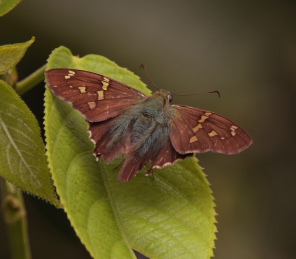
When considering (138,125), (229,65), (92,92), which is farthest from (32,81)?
(229,65)

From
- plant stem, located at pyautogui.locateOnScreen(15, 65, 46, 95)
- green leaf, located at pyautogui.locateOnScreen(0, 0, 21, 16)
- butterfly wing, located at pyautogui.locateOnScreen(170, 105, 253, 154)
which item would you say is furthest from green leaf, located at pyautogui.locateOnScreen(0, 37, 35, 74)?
butterfly wing, located at pyautogui.locateOnScreen(170, 105, 253, 154)

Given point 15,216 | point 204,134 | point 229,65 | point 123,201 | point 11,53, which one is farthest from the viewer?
point 229,65

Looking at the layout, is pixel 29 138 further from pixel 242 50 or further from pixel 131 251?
pixel 242 50

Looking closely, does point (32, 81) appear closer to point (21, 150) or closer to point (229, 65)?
point (21, 150)

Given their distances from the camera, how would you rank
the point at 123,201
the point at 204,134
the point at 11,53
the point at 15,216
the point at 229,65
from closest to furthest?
the point at 11,53 < the point at 123,201 < the point at 204,134 < the point at 15,216 < the point at 229,65

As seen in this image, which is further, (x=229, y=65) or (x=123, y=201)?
(x=229, y=65)

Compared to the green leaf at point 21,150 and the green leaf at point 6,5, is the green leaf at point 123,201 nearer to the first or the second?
the green leaf at point 21,150

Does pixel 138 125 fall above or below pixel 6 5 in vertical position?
below

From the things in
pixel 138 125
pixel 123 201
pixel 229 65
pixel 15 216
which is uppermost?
pixel 138 125
